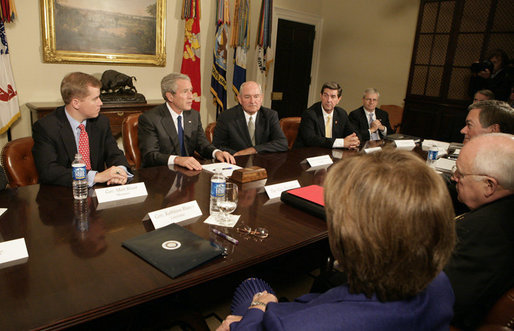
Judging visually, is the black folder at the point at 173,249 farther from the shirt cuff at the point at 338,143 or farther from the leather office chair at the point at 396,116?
the leather office chair at the point at 396,116

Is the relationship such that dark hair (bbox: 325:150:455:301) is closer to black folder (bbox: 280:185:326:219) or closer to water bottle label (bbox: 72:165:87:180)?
black folder (bbox: 280:185:326:219)

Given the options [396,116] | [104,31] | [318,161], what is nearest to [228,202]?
[318,161]

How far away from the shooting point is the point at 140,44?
4770 millimetres

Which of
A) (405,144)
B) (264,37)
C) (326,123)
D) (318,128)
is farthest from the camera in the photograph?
(264,37)

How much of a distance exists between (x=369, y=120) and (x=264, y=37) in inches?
94.1

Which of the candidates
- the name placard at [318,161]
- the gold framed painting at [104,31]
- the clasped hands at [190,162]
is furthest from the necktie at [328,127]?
the gold framed painting at [104,31]

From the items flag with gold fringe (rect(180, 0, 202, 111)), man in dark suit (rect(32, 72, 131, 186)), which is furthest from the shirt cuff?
flag with gold fringe (rect(180, 0, 202, 111))

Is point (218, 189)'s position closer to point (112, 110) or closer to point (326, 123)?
point (326, 123)

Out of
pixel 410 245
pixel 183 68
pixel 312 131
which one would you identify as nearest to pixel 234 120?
pixel 312 131

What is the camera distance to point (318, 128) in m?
3.59

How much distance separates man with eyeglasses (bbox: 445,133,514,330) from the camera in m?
1.15

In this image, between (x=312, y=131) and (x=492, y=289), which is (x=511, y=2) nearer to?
(x=312, y=131)

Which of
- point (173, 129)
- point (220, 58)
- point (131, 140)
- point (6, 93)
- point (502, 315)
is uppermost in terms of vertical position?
point (220, 58)

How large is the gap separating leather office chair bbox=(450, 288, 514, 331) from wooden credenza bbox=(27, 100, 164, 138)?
3995 mm
